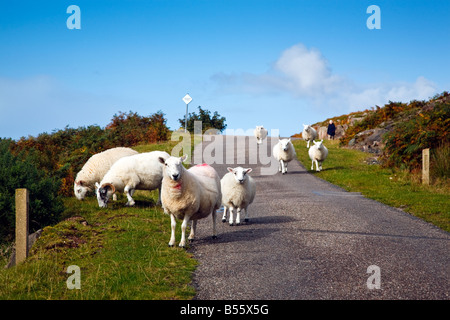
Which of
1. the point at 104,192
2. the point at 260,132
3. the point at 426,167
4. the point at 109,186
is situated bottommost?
the point at 104,192

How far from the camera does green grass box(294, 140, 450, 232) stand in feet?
47.9

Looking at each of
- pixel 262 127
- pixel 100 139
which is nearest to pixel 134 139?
pixel 100 139

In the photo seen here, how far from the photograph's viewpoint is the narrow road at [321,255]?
6.54 m

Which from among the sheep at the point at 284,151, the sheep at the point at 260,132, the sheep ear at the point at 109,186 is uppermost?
the sheep at the point at 260,132

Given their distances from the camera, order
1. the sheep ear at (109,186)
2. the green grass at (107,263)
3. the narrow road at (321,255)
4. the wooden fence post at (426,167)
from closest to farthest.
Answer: the narrow road at (321,255) < the green grass at (107,263) < the sheep ear at (109,186) < the wooden fence post at (426,167)

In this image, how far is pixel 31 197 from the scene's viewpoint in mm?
14102

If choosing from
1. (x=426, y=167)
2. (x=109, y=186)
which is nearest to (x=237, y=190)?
(x=109, y=186)

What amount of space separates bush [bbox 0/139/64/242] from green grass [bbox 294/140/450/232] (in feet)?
38.4

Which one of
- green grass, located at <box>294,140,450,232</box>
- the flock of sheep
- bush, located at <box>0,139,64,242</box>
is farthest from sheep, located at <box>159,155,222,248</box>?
green grass, located at <box>294,140,450,232</box>

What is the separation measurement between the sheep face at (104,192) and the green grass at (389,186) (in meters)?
9.84

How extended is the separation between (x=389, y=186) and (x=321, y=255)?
12.8m

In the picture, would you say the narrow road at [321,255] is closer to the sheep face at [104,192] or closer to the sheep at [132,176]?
the sheep at [132,176]

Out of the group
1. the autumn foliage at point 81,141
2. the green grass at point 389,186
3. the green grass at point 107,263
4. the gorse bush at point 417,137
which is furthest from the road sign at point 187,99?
the green grass at point 107,263

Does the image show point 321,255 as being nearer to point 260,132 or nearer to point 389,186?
point 389,186
